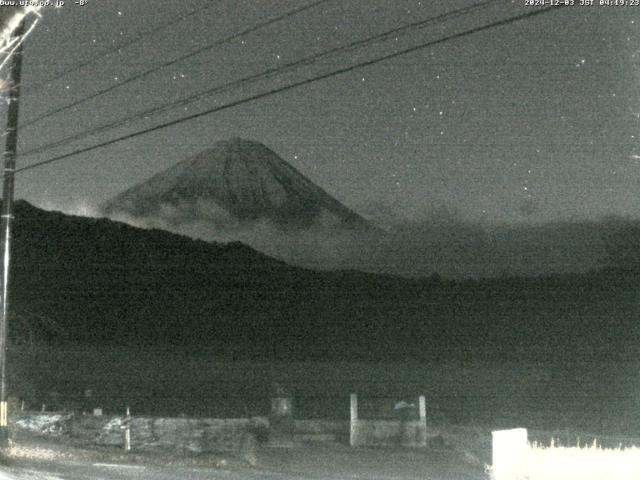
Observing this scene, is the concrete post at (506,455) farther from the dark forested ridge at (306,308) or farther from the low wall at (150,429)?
the dark forested ridge at (306,308)

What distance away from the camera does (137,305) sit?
102062mm

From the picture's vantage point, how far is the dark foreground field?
125 feet

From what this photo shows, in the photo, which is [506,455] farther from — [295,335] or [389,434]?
[295,335]

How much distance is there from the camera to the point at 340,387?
5372 cm

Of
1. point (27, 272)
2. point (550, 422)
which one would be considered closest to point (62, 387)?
point (550, 422)

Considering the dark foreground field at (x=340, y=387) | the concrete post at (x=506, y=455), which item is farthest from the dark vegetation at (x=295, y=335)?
the concrete post at (x=506, y=455)

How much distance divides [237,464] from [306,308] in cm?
8839

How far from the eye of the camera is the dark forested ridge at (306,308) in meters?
80.8

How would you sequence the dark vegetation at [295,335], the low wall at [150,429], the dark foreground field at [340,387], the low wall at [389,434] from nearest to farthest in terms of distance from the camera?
the low wall at [389,434], the low wall at [150,429], the dark foreground field at [340,387], the dark vegetation at [295,335]

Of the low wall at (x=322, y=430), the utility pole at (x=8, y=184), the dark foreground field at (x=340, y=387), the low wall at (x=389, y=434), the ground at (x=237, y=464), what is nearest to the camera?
the ground at (x=237, y=464)

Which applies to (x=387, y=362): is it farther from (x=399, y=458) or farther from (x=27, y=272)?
(x=399, y=458)

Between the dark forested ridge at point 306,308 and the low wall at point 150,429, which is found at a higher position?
the dark forested ridge at point 306,308

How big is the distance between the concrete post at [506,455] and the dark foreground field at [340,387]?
1426cm

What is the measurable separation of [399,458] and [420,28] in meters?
10.1
